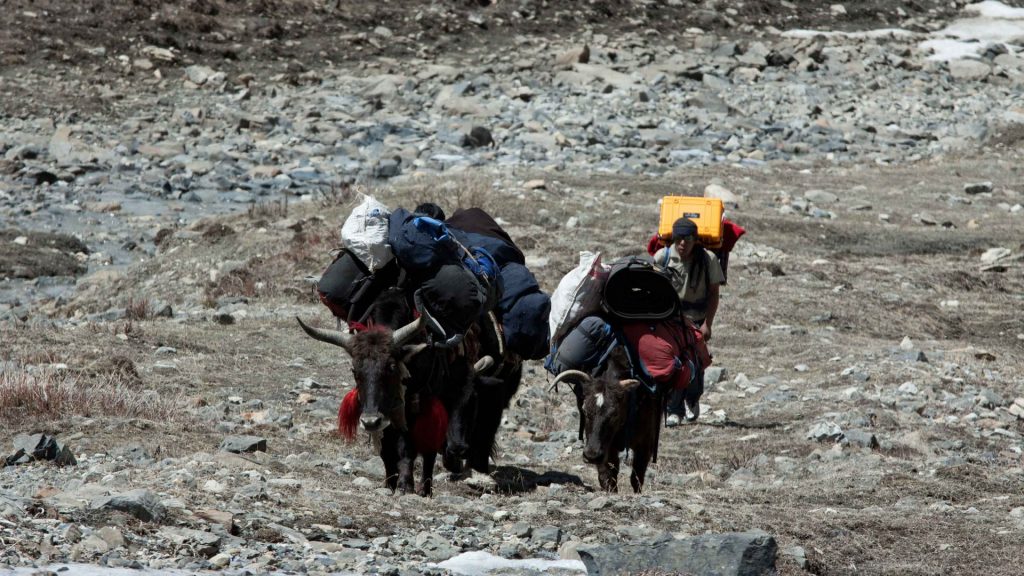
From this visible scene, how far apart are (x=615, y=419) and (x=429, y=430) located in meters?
1.06

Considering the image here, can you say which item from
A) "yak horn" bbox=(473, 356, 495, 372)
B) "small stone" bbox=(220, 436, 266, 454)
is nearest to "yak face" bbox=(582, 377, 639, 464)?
"yak horn" bbox=(473, 356, 495, 372)

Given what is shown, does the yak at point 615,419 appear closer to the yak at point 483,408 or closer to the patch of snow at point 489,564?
the yak at point 483,408

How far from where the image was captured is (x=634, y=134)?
2256 cm

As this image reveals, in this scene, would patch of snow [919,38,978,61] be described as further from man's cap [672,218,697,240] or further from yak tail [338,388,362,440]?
yak tail [338,388,362,440]

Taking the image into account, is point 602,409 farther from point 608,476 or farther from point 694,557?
point 694,557

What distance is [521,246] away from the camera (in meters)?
15.1

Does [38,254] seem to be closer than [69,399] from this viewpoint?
No

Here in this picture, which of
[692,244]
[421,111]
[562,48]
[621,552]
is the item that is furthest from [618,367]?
[562,48]

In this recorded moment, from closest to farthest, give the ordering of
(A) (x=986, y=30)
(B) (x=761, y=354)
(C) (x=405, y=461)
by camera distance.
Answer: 1. (C) (x=405, y=461)
2. (B) (x=761, y=354)
3. (A) (x=986, y=30)

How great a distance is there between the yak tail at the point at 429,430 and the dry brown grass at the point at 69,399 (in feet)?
6.29

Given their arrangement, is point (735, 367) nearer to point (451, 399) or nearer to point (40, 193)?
point (451, 399)

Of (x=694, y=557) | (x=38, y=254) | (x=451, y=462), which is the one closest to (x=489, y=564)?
(x=694, y=557)

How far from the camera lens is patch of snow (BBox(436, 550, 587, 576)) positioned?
5324 mm

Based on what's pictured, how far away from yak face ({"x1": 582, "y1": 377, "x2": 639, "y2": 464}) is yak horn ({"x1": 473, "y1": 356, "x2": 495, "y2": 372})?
2.33 ft
